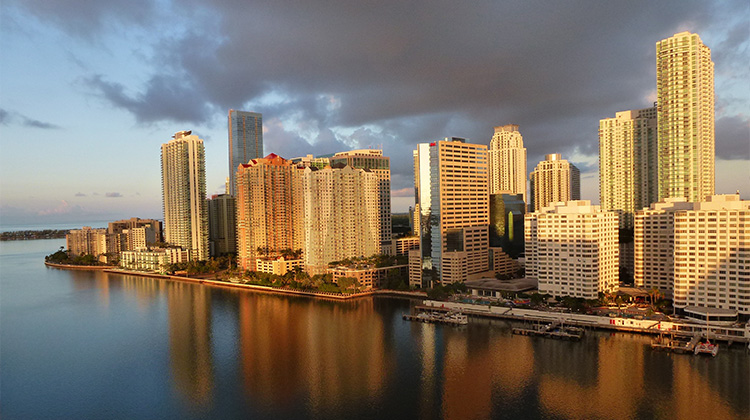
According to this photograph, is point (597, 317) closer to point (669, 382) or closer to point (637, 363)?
point (637, 363)

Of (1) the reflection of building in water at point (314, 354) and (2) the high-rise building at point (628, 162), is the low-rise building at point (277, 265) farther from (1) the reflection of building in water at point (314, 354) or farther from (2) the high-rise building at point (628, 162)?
(2) the high-rise building at point (628, 162)

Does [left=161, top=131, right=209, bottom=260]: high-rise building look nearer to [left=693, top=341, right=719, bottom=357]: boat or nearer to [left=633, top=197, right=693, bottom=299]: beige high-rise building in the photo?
[left=633, top=197, right=693, bottom=299]: beige high-rise building

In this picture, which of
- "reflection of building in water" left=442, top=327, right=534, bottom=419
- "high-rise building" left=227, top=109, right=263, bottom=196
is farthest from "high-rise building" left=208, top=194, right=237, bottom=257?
"reflection of building in water" left=442, top=327, right=534, bottom=419

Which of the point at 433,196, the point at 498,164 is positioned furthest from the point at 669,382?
the point at 498,164

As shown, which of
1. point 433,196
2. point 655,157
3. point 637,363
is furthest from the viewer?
point 655,157

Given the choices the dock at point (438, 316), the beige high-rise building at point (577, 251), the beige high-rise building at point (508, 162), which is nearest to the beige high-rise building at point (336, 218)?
the dock at point (438, 316)

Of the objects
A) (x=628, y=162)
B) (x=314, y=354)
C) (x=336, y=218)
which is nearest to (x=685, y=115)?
(x=628, y=162)
